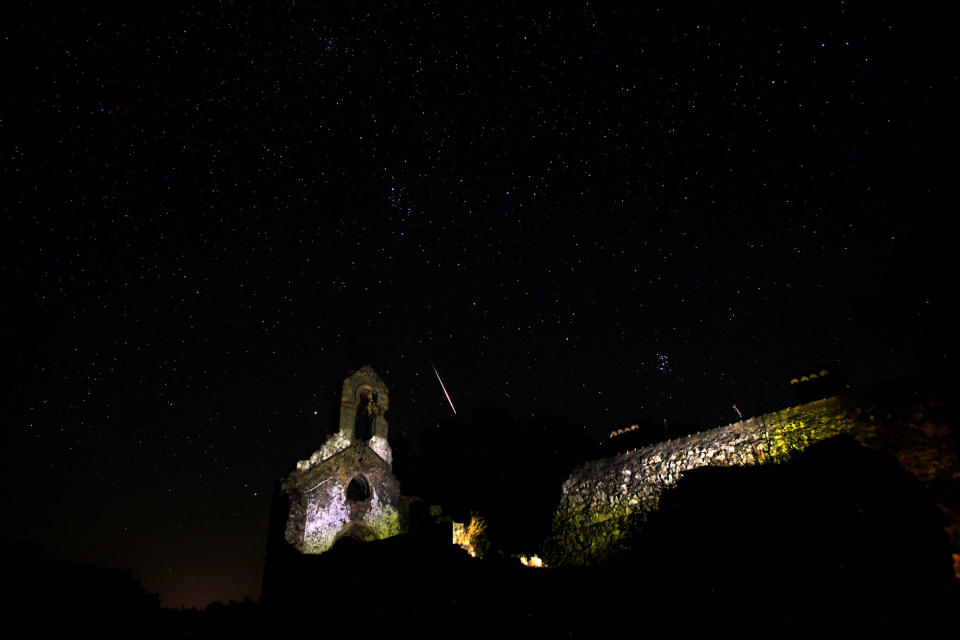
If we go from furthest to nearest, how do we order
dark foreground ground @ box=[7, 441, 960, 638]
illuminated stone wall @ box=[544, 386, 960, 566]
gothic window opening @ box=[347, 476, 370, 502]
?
gothic window opening @ box=[347, 476, 370, 502] → illuminated stone wall @ box=[544, 386, 960, 566] → dark foreground ground @ box=[7, 441, 960, 638]

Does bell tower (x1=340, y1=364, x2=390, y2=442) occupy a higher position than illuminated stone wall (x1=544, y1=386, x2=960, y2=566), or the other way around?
bell tower (x1=340, y1=364, x2=390, y2=442)

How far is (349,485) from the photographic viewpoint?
17594mm

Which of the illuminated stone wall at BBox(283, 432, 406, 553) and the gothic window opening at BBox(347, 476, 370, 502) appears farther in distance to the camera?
the gothic window opening at BBox(347, 476, 370, 502)

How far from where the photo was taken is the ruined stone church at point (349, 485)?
15797 millimetres

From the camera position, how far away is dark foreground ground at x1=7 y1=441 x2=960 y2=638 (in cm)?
573

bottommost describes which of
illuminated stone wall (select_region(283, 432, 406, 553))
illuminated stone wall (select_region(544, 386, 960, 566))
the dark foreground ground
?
the dark foreground ground

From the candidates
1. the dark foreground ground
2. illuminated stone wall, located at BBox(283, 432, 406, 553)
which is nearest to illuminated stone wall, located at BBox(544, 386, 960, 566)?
the dark foreground ground

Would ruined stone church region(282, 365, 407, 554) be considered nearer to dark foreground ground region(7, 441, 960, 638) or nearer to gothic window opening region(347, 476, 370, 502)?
gothic window opening region(347, 476, 370, 502)

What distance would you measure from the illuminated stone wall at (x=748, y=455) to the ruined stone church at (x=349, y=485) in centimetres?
714

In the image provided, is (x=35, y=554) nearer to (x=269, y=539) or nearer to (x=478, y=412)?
(x=269, y=539)

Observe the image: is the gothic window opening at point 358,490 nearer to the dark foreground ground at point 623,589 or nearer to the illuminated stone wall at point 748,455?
the illuminated stone wall at point 748,455

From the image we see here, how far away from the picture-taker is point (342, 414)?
63.6 feet

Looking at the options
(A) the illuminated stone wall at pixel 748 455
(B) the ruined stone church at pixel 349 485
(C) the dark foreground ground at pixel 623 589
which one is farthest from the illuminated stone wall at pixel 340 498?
(C) the dark foreground ground at pixel 623 589

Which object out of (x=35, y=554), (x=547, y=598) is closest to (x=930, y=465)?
(x=547, y=598)
